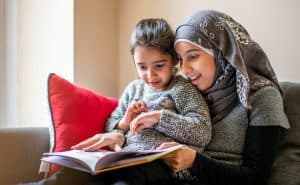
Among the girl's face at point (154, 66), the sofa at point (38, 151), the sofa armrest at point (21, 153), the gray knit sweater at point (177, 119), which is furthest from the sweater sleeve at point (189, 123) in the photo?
the sofa armrest at point (21, 153)

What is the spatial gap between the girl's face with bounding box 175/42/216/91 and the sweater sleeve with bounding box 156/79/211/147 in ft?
0.19

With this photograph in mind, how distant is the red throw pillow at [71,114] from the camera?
1.41 m

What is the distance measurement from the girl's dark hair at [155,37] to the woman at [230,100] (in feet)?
0.10

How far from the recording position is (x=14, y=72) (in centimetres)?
191

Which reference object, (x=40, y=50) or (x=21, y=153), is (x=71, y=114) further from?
(x=40, y=50)

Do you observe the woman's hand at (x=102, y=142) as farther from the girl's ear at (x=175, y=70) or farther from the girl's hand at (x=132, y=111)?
the girl's ear at (x=175, y=70)

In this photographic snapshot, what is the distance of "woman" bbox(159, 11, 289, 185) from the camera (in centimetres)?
122

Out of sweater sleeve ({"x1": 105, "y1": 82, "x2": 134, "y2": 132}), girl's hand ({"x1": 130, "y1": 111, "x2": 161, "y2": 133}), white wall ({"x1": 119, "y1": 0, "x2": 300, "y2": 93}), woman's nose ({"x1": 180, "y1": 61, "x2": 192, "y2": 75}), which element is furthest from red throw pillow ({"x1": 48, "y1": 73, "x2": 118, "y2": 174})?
white wall ({"x1": 119, "y1": 0, "x2": 300, "y2": 93})

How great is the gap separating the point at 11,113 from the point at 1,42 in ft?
1.01

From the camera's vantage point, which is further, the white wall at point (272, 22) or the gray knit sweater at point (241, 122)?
the white wall at point (272, 22)

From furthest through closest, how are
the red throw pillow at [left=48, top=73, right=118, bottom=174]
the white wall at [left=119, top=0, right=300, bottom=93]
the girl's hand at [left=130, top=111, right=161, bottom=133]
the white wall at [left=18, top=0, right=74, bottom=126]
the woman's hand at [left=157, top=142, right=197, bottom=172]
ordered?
the white wall at [left=18, top=0, right=74, bottom=126]
the white wall at [left=119, top=0, right=300, bottom=93]
the red throw pillow at [left=48, top=73, right=118, bottom=174]
the girl's hand at [left=130, top=111, right=161, bottom=133]
the woman's hand at [left=157, top=142, right=197, bottom=172]

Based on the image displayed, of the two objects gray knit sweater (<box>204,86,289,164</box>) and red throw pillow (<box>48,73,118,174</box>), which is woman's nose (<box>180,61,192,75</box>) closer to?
gray knit sweater (<box>204,86,289,164</box>)

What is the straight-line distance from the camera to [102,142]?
132 cm

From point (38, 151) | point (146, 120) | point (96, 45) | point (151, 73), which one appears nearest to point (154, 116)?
point (146, 120)
